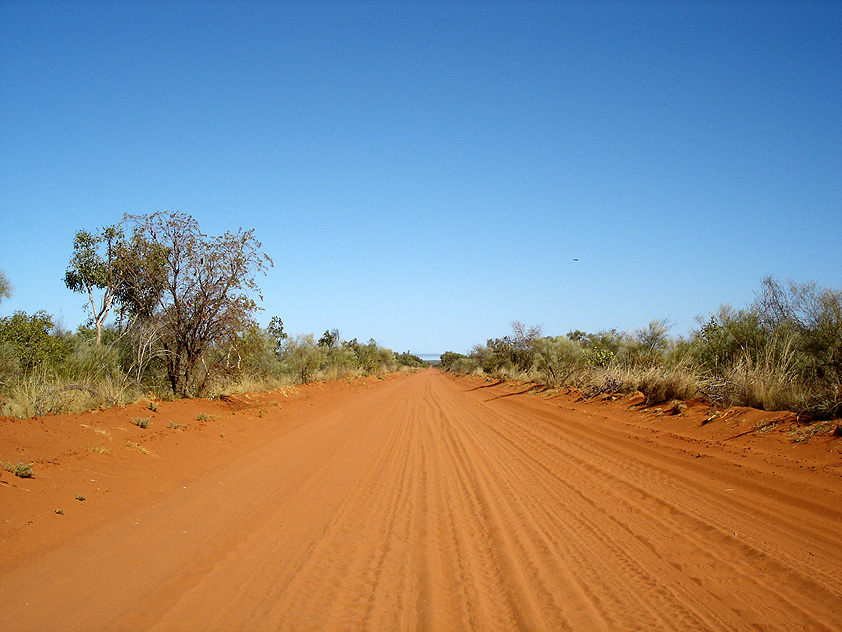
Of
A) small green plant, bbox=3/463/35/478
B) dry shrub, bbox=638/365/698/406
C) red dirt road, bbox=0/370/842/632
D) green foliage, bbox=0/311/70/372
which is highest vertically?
green foliage, bbox=0/311/70/372

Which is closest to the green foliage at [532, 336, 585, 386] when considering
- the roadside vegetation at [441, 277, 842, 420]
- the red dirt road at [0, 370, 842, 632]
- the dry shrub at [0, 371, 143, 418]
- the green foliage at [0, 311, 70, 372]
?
the roadside vegetation at [441, 277, 842, 420]

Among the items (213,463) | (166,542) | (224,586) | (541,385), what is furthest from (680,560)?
(541,385)

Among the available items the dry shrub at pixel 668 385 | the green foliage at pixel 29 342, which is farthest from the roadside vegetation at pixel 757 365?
the green foliage at pixel 29 342

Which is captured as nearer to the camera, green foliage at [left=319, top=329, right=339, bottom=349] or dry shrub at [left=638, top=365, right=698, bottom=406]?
dry shrub at [left=638, top=365, right=698, bottom=406]

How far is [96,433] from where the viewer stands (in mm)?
9133

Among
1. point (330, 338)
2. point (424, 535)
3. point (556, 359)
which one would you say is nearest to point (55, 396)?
point (424, 535)

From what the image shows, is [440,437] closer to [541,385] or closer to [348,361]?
[541,385]

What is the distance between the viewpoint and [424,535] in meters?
5.48

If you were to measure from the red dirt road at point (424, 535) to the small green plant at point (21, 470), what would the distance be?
0.53ft

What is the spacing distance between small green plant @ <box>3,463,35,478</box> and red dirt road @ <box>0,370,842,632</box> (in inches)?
6.4

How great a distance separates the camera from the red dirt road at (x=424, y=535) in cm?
379

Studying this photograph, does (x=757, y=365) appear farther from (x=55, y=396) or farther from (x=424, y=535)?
(x=55, y=396)

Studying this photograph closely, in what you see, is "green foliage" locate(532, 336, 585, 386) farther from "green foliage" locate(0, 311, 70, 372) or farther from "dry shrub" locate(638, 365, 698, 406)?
"green foliage" locate(0, 311, 70, 372)

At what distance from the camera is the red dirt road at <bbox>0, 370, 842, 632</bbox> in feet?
12.4
